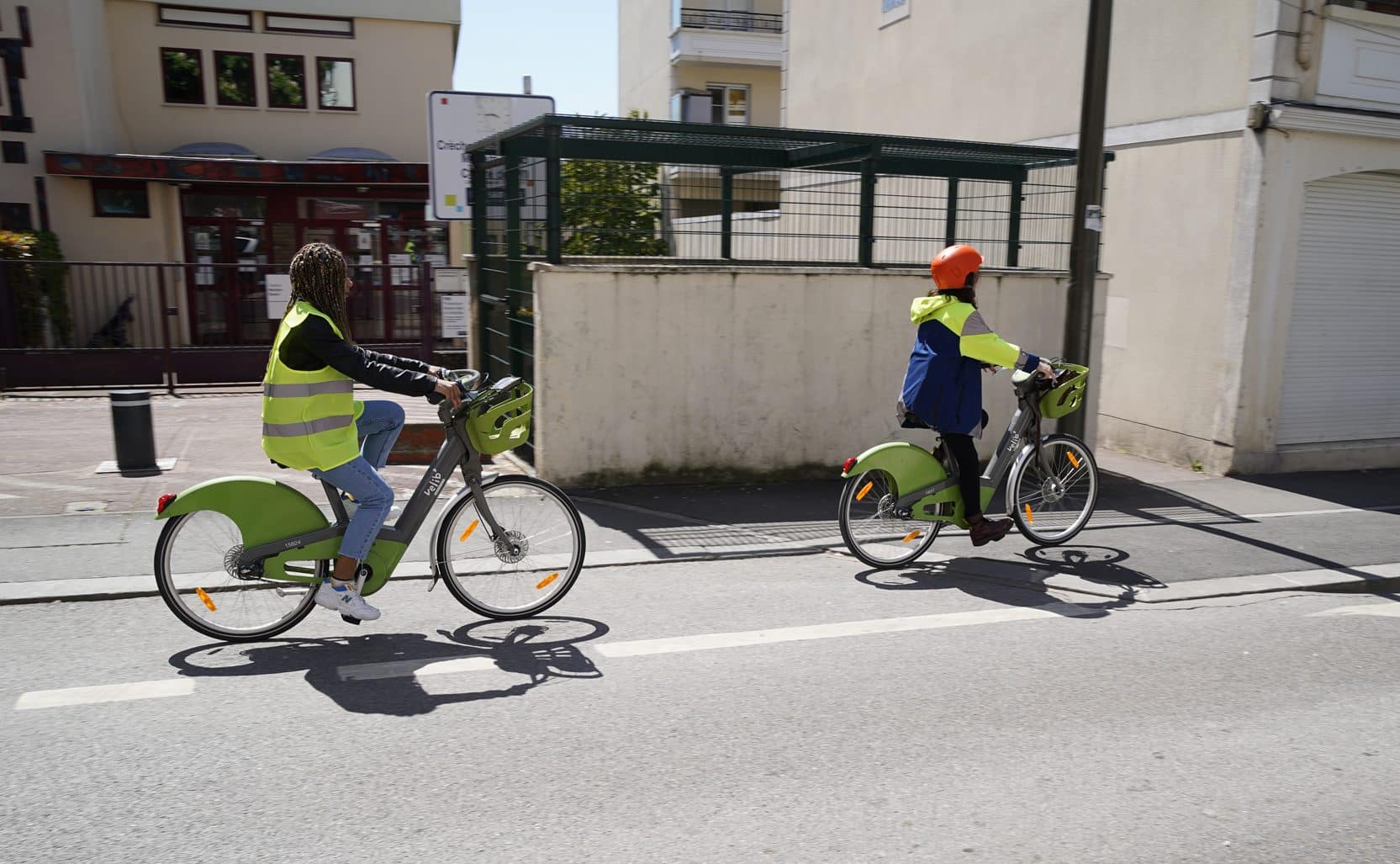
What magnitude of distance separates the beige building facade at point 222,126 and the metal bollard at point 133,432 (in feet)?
24.3

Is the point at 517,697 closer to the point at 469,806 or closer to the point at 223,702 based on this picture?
the point at 469,806

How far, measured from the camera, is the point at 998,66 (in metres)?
13.4

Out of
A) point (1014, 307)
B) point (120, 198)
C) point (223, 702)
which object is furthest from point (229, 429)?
point (120, 198)

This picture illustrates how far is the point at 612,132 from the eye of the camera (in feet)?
26.4

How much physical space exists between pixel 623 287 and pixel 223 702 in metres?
4.68

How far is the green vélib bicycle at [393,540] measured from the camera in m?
4.68

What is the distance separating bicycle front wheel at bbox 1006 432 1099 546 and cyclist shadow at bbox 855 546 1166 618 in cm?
19

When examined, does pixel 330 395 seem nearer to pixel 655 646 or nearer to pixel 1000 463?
pixel 655 646

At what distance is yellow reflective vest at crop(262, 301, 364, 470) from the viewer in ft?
15.0

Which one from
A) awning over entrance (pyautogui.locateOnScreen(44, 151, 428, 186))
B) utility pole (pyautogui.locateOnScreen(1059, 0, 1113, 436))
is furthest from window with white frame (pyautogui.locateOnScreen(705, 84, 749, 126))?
utility pole (pyautogui.locateOnScreen(1059, 0, 1113, 436))

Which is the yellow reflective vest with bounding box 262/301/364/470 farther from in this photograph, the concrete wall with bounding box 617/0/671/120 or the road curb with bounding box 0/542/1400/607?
the concrete wall with bounding box 617/0/671/120

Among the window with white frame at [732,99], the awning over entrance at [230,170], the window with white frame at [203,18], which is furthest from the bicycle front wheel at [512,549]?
the window with white frame at [732,99]

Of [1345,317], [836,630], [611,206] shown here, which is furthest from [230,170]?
[1345,317]

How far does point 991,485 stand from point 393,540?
3745 millimetres
